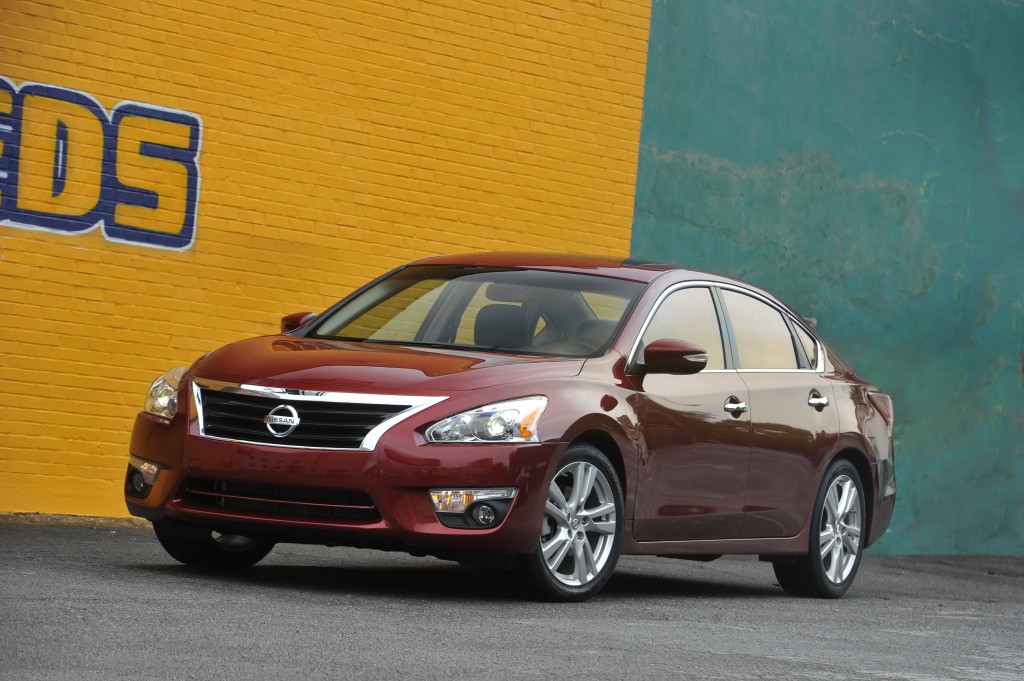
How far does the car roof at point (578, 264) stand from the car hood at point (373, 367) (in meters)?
1.05

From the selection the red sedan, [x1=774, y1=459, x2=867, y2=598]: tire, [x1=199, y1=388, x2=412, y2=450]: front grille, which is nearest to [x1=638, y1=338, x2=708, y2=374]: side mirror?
the red sedan

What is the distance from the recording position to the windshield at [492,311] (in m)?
7.96

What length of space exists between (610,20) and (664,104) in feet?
3.09

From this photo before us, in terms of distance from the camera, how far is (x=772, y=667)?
236 inches

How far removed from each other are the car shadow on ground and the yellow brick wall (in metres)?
3.13

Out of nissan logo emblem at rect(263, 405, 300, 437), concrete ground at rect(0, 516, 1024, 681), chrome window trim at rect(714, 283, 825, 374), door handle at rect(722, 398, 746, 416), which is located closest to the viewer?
concrete ground at rect(0, 516, 1024, 681)

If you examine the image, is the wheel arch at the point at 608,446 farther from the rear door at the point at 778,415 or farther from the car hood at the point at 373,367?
the rear door at the point at 778,415

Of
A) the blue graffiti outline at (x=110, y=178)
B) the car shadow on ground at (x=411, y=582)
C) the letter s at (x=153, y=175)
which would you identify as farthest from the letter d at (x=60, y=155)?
the car shadow on ground at (x=411, y=582)

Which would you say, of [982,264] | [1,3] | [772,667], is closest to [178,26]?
[1,3]

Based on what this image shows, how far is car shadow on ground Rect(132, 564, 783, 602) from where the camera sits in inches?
293

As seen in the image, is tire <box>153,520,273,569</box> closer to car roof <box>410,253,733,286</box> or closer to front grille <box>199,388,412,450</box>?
→ front grille <box>199,388,412,450</box>

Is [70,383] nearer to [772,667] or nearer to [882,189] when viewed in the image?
[772,667]

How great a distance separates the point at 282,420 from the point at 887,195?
1060 cm

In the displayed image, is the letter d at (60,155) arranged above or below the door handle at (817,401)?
above
